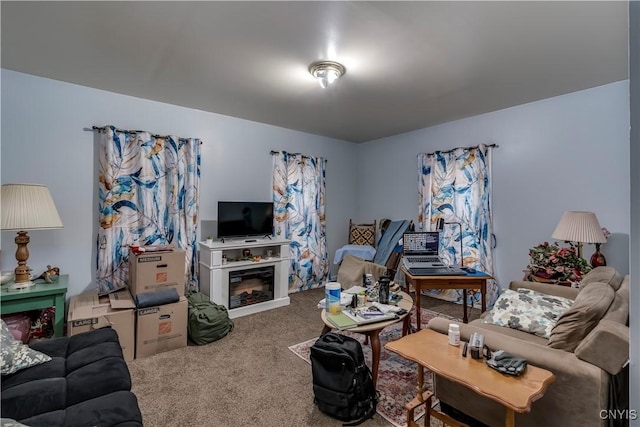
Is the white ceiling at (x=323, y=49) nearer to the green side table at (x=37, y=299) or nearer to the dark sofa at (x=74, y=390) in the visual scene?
the green side table at (x=37, y=299)

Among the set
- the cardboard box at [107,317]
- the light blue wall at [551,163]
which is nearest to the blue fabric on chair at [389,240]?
the light blue wall at [551,163]

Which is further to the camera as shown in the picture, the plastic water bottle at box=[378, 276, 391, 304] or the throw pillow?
the plastic water bottle at box=[378, 276, 391, 304]

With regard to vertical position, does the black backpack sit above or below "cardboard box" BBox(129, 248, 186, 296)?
below

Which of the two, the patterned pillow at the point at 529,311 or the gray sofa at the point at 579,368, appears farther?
the patterned pillow at the point at 529,311

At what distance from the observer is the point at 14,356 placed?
5.36 ft

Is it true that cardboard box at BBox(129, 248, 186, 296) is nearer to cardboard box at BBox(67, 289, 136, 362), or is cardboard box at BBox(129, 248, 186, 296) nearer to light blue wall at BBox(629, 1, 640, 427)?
cardboard box at BBox(67, 289, 136, 362)

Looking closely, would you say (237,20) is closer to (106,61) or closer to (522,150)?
(106,61)

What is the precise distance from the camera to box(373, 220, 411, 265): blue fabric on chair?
4410 millimetres

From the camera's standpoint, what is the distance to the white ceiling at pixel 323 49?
6.21 ft

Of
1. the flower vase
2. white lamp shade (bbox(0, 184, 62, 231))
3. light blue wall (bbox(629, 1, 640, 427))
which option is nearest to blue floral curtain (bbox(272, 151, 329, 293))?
white lamp shade (bbox(0, 184, 62, 231))

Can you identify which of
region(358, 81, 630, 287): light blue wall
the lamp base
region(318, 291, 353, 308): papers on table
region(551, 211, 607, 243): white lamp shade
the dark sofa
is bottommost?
the dark sofa

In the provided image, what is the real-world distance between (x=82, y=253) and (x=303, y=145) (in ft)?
10.3

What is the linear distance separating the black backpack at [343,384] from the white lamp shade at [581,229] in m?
2.26

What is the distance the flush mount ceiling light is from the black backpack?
2.14 m
